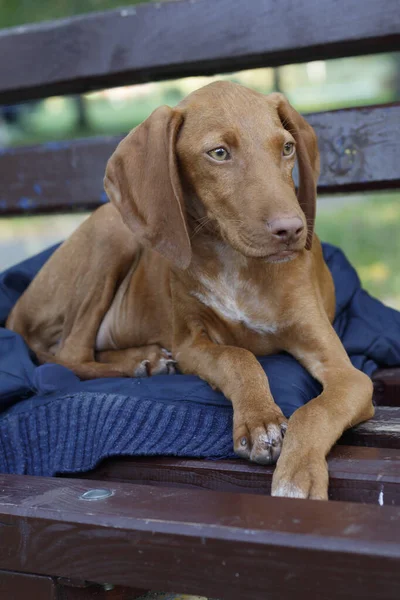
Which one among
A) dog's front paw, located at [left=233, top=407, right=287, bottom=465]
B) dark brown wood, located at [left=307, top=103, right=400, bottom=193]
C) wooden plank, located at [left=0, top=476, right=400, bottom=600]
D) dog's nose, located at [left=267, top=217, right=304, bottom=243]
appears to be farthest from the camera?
dark brown wood, located at [left=307, top=103, right=400, bottom=193]

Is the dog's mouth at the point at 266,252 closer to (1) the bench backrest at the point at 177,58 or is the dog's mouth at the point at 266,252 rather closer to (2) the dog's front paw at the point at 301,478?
(2) the dog's front paw at the point at 301,478

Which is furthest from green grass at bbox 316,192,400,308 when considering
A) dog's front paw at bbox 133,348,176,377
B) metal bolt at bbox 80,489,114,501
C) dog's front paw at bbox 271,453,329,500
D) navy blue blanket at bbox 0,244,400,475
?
metal bolt at bbox 80,489,114,501

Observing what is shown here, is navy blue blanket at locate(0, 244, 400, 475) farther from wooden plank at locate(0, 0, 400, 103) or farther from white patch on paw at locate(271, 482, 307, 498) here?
wooden plank at locate(0, 0, 400, 103)

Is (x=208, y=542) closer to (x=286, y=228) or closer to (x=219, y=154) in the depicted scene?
(x=286, y=228)

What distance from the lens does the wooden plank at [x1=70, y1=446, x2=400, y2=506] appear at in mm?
2062

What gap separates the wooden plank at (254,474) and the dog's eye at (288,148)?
36.7 inches

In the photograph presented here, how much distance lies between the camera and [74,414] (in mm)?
2686

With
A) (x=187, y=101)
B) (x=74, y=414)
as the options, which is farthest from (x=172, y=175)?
(x=74, y=414)

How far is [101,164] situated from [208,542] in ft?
8.84

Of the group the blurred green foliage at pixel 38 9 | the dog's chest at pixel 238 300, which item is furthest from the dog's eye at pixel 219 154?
the blurred green foliage at pixel 38 9

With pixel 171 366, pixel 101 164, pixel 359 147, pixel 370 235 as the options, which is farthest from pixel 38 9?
pixel 171 366

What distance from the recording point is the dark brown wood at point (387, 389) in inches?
121

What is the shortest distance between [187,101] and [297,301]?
745mm

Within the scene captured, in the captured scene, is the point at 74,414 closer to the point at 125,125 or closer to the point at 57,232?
the point at 57,232
